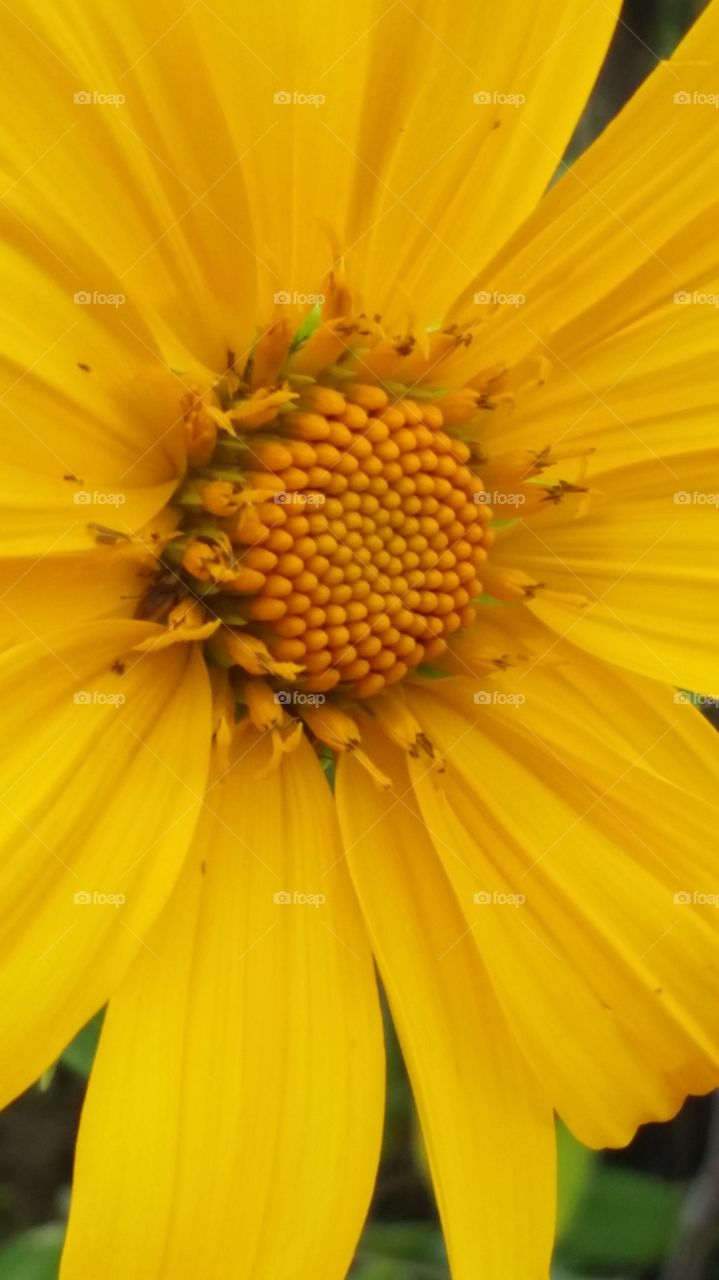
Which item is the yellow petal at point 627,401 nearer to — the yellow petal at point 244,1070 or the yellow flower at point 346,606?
the yellow flower at point 346,606

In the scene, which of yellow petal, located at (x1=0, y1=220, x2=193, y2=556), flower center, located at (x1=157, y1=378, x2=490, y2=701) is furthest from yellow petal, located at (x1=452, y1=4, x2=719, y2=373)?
yellow petal, located at (x1=0, y1=220, x2=193, y2=556)

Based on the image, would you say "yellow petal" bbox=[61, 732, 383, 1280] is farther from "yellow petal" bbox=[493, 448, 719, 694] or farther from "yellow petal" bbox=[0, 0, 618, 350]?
"yellow petal" bbox=[0, 0, 618, 350]

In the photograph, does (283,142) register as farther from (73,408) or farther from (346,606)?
(346,606)

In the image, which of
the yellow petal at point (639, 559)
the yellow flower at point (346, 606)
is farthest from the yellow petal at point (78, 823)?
the yellow petal at point (639, 559)

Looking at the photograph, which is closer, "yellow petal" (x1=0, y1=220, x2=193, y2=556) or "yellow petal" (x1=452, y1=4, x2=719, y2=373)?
"yellow petal" (x1=0, y1=220, x2=193, y2=556)

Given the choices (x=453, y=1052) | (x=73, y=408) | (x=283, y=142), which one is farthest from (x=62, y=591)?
(x=453, y=1052)

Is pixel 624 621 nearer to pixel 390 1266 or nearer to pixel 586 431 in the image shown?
pixel 586 431

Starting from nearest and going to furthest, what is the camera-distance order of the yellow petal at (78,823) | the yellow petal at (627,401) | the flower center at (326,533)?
the yellow petal at (78,823) < the flower center at (326,533) < the yellow petal at (627,401)
